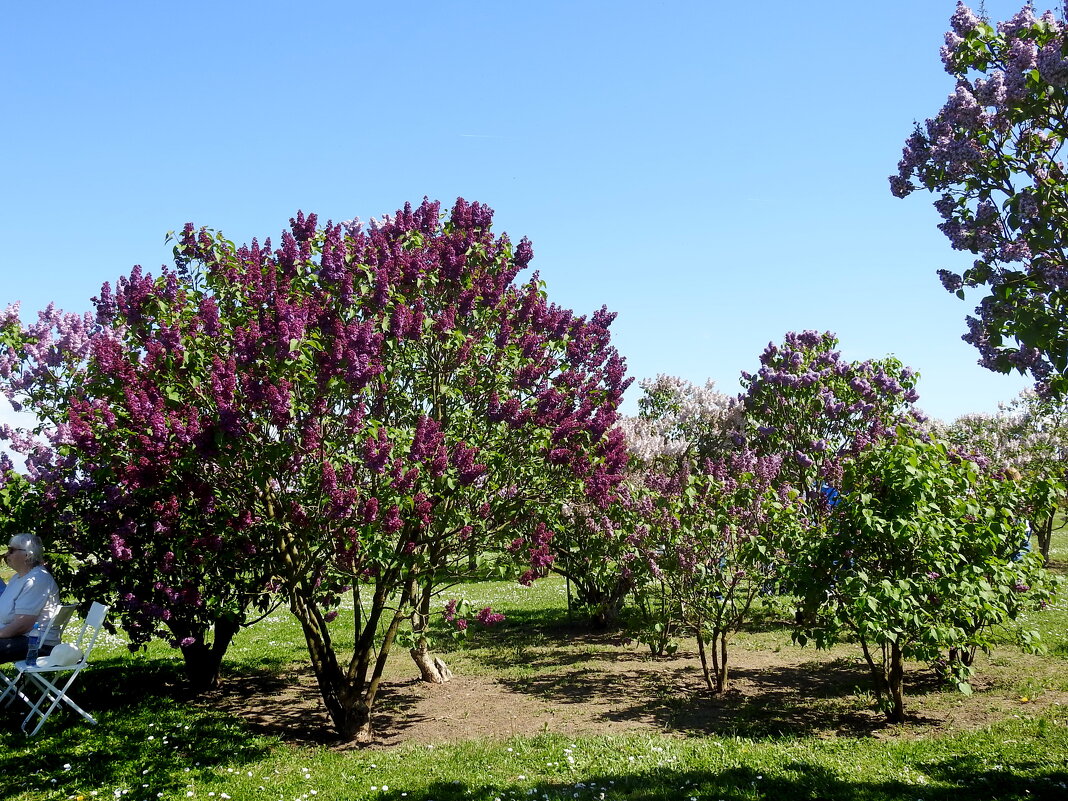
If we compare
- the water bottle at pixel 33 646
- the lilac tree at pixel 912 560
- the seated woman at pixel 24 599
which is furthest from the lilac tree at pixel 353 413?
Result: the lilac tree at pixel 912 560

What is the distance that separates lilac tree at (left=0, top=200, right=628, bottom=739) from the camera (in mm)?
5711

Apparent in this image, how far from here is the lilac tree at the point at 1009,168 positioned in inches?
178

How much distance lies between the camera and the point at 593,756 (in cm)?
595

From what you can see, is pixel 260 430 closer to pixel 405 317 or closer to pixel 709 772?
pixel 405 317

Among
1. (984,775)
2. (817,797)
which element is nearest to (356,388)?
(817,797)

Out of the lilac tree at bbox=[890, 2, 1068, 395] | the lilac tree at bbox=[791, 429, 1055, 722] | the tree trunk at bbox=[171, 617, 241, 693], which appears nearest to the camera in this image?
the lilac tree at bbox=[890, 2, 1068, 395]

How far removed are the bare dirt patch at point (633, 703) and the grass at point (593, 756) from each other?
2.0 inches

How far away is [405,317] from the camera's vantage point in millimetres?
6301

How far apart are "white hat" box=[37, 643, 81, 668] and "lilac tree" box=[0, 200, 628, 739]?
3.48 ft

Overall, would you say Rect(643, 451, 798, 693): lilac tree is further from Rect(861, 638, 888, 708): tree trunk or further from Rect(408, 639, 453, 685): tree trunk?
Rect(408, 639, 453, 685): tree trunk

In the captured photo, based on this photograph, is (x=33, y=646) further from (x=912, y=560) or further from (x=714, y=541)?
(x=912, y=560)

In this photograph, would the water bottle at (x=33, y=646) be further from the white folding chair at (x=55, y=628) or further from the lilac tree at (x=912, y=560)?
the lilac tree at (x=912, y=560)

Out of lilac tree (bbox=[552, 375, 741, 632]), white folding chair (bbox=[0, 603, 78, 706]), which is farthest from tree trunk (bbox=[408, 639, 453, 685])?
white folding chair (bbox=[0, 603, 78, 706])

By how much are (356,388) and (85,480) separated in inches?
152
